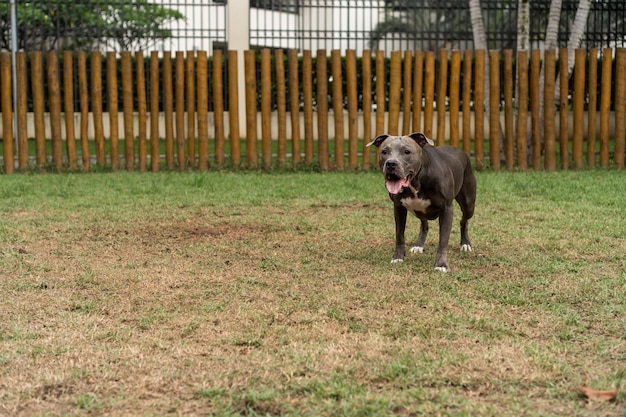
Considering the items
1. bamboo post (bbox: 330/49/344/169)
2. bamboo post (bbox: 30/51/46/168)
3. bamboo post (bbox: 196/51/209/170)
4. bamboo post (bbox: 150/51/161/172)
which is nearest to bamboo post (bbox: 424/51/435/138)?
bamboo post (bbox: 330/49/344/169)

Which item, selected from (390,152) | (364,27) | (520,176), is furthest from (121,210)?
(364,27)

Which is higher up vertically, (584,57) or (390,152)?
(584,57)

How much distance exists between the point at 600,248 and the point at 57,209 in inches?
217

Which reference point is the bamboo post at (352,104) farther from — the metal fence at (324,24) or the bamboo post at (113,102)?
the metal fence at (324,24)

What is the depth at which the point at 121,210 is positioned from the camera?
30.5ft

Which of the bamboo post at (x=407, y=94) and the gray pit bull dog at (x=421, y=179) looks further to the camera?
the bamboo post at (x=407, y=94)

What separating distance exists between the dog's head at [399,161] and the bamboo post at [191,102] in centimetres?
701

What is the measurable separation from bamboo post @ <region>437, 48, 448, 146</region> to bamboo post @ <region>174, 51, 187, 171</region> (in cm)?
374

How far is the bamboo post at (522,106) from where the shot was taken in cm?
1298

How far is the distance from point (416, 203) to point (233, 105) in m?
6.92

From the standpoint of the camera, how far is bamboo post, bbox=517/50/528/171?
13.0m

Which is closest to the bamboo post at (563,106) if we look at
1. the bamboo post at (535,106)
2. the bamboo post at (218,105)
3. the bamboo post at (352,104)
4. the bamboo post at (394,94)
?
the bamboo post at (535,106)

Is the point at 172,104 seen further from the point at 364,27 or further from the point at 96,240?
the point at 364,27

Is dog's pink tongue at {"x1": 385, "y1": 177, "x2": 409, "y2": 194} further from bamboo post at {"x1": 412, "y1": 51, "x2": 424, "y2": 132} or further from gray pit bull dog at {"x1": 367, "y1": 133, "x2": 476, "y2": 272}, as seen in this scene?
bamboo post at {"x1": 412, "y1": 51, "x2": 424, "y2": 132}
